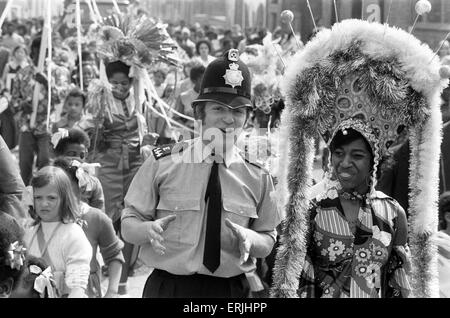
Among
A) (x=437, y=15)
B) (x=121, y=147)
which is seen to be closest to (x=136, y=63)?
(x=121, y=147)

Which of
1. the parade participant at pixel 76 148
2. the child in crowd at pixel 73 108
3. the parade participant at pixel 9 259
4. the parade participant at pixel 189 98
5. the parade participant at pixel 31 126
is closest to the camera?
the parade participant at pixel 9 259

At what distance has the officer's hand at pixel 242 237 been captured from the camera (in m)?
4.47

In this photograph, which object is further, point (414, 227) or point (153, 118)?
point (153, 118)

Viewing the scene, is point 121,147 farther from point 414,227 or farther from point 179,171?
point 414,227

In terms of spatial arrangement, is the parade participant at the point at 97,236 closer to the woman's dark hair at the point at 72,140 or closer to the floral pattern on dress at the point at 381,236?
the woman's dark hair at the point at 72,140

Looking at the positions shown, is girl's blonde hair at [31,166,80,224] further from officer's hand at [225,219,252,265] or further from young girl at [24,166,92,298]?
officer's hand at [225,219,252,265]

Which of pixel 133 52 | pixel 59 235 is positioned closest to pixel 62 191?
pixel 59 235

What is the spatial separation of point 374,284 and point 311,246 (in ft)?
1.08

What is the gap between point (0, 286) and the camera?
4.71m

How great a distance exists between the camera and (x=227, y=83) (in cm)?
486

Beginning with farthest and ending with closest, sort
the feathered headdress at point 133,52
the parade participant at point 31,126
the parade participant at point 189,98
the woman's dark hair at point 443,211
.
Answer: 1. the parade participant at point 189,98
2. the parade participant at point 31,126
3. the feathered headdress at point 133,52
4. the woman's dark hair at point 443,211

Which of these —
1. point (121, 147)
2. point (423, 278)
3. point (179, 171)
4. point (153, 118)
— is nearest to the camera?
point (423, 278)

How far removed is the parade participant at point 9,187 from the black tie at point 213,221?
1509 millimetres

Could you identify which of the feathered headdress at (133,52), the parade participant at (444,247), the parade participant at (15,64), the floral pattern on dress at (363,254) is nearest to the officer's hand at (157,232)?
the floral pattern on dress at (363,254)
